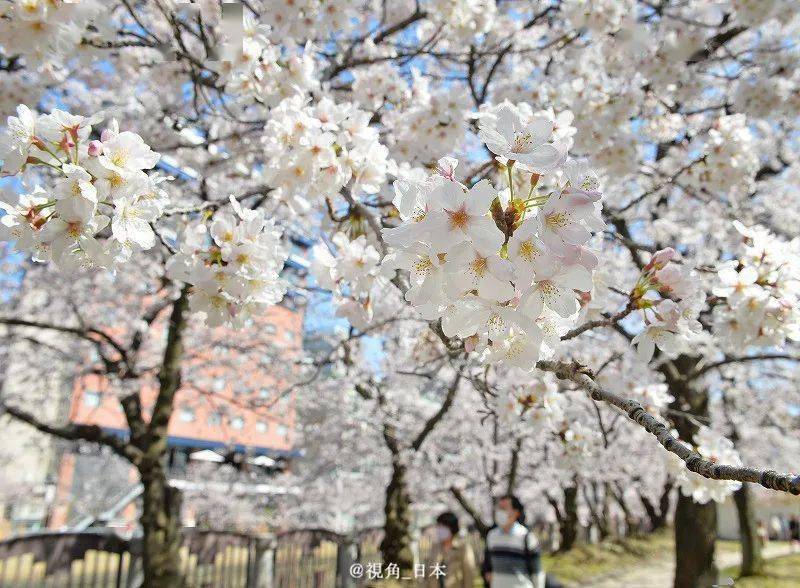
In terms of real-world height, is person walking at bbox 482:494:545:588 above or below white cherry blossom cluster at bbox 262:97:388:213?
below

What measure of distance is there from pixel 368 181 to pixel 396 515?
7262 mm

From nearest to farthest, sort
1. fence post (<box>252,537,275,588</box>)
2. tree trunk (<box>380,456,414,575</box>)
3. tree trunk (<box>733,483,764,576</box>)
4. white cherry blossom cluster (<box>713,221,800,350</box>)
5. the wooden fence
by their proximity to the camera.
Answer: white cherry blossom cluster (<box>713,221,800,350</box>) → the wooden fence → fence post (<box>252,537,275,588</box>) → tree trunk (<box>380,456,414,575</box>) → tree trunk (<box>733,483,764,576</box>)

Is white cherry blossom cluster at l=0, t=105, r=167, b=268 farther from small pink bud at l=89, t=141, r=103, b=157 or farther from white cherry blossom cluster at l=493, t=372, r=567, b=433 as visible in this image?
white cherry blossom cluster at l=493, t=372, r=567, b=433

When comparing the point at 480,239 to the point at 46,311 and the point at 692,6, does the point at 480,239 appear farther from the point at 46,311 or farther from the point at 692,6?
the point at 46,311

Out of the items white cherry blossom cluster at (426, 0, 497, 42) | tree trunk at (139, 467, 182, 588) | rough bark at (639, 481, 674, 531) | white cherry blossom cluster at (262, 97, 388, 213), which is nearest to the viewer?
white cherry blossom cluster at (262, 97, 388, 213)

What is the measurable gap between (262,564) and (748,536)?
9.66m

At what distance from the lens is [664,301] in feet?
5.32

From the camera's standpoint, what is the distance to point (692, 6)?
19.9 ft

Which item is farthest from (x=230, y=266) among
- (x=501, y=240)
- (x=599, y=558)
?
(x=599, y=558)

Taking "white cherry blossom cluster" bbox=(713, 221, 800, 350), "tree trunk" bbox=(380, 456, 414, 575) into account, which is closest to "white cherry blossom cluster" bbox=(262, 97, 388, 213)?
"white cherry blossom cluster" bbox=(713, 221, 800, 350)

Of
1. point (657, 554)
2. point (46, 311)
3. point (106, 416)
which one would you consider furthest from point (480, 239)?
point (106, 416)

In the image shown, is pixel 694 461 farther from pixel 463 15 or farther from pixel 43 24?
pixel 463 15

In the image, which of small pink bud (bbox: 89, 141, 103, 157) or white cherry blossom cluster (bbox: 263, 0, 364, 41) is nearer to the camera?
small pink bud (bbox: 89, 141, 103, 157)

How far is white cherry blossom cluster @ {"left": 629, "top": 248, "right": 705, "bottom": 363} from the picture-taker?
1.62 metres
